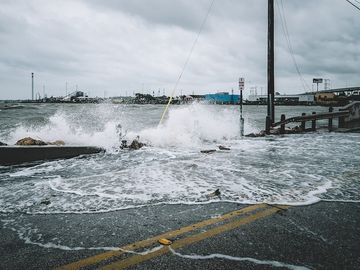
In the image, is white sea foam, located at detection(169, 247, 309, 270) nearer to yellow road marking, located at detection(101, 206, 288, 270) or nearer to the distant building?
yellow road marking, located at detection(101, 206, 288, 270)

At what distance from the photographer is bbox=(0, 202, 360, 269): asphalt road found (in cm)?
250

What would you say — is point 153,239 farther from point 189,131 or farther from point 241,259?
point 189,131

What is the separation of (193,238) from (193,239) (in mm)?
25

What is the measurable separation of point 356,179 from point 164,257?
490 centimetres

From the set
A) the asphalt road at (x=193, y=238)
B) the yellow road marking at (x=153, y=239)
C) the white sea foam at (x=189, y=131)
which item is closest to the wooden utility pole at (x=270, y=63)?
the white sea foam at (x=189, y=131)

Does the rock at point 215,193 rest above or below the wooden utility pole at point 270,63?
below

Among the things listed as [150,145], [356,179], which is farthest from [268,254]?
[150,145]

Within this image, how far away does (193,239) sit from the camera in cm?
296

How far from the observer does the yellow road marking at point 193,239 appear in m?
2.48

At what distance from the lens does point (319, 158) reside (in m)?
7.93

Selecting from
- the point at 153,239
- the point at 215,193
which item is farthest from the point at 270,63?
the point at 153,239

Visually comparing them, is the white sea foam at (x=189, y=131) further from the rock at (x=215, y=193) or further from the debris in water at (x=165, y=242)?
the debris in water at (x=165, y=242)

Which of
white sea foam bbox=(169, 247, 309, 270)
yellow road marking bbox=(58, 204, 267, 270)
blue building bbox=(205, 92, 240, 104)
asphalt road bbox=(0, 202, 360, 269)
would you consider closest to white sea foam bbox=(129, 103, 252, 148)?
yellow road marking bbox=(58, 204, 267, 270)

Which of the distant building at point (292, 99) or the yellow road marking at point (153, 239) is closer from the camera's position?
the yellow road marking at point (153, 239)
